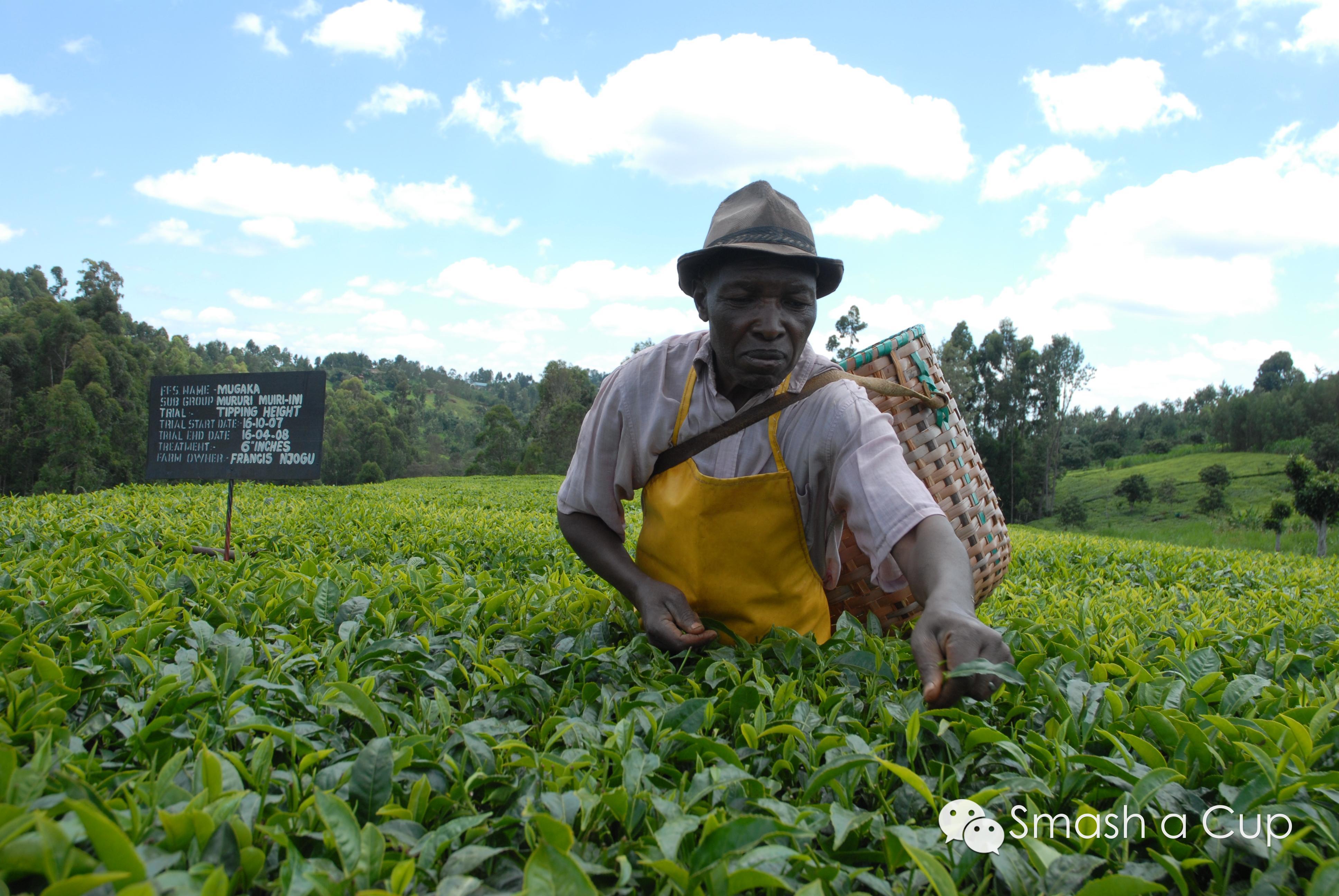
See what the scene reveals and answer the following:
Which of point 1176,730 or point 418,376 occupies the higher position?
point 418,376

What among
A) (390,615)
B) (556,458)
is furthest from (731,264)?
(556,458)

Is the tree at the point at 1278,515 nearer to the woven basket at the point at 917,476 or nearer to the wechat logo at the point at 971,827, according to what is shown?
the woven basket at the point at 917,476

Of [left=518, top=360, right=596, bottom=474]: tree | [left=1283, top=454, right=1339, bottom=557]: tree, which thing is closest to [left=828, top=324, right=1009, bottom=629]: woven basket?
[left=1283, top=454, right=1339, bottom=557]: tree

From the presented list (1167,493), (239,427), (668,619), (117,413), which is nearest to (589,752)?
(668,619)

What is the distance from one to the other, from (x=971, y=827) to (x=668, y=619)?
847 mm

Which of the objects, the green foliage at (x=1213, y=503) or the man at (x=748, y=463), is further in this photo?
the green foliage at (x=1213, y=503)

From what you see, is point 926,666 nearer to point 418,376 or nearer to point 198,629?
point 198,629

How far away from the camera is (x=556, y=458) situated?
33500 millimetres

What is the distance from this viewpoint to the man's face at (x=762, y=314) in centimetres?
186

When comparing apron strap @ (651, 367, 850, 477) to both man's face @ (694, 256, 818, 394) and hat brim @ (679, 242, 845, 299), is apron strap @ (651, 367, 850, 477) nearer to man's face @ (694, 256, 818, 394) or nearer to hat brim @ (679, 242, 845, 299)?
man's face @ (694, 256, 818, 394)

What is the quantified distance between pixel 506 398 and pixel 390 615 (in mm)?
105929

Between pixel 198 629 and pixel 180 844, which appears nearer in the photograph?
→ pixel 180 844

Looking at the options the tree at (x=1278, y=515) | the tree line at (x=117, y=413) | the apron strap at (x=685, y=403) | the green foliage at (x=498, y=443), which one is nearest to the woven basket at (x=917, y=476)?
the apron strap at (x=685, y=403)

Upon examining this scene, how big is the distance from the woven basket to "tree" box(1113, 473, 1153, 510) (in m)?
32.7
